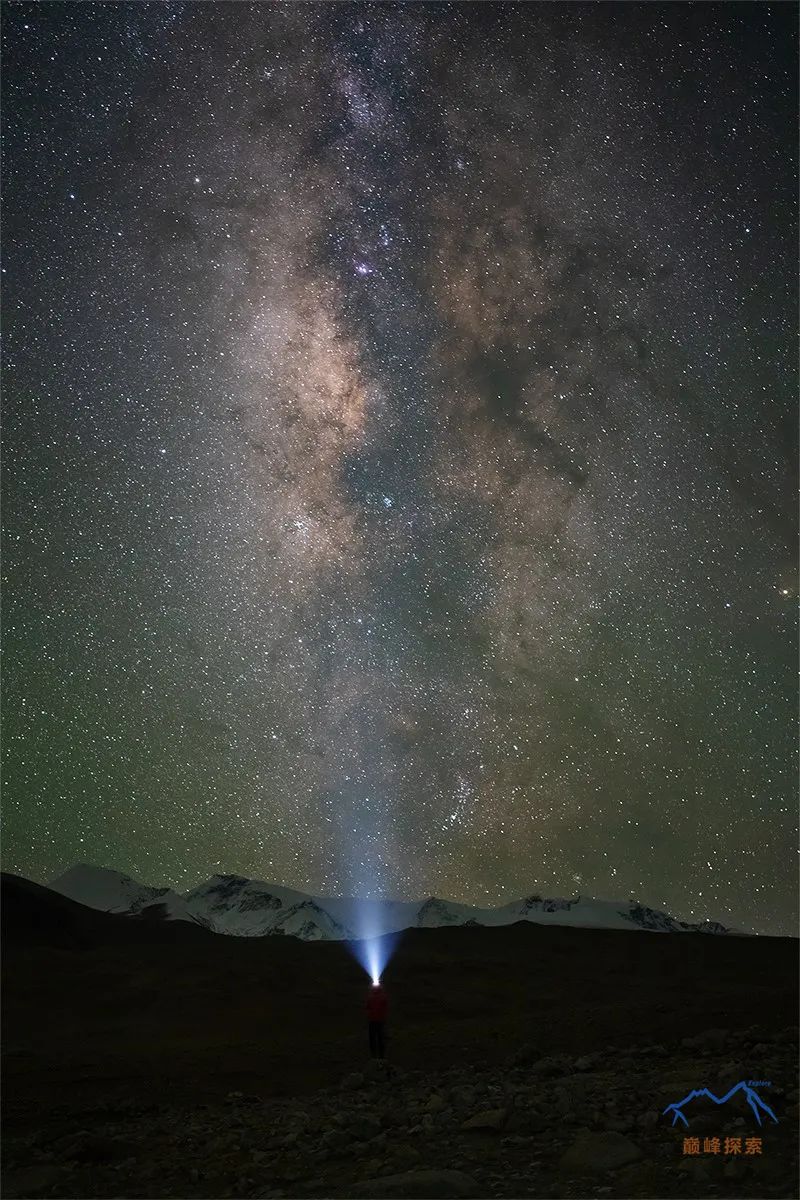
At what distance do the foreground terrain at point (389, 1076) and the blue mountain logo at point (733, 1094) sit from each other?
0.27ft

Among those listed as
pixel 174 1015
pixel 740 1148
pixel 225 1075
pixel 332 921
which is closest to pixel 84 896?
pixel 332 921

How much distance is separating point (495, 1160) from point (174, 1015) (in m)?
21.1

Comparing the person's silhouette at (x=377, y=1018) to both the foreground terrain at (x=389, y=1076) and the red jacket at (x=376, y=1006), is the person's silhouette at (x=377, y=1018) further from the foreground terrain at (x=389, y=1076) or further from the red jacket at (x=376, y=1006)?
the foreground terrain at (x=389, y=1076)

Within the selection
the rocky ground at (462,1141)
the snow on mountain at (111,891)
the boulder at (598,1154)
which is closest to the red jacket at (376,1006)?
the rocky ground at (462,1141)

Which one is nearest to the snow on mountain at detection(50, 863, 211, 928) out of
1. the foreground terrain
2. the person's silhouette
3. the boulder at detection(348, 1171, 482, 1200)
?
the foreground terrain

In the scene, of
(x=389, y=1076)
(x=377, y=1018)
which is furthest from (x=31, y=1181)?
(x=377, y=1018)

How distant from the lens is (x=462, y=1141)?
7766 millimetres

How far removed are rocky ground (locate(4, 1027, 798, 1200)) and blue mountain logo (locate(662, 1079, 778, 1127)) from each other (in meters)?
0.09

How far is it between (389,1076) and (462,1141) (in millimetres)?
5691

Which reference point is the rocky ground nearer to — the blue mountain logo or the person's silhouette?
the blue mountain logo

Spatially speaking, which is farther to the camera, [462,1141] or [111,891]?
[111,891]

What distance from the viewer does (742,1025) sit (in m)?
16.3

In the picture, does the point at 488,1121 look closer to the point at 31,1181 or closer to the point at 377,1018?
the point at 31,1181

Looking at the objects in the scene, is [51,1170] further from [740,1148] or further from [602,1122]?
[740,1148]
